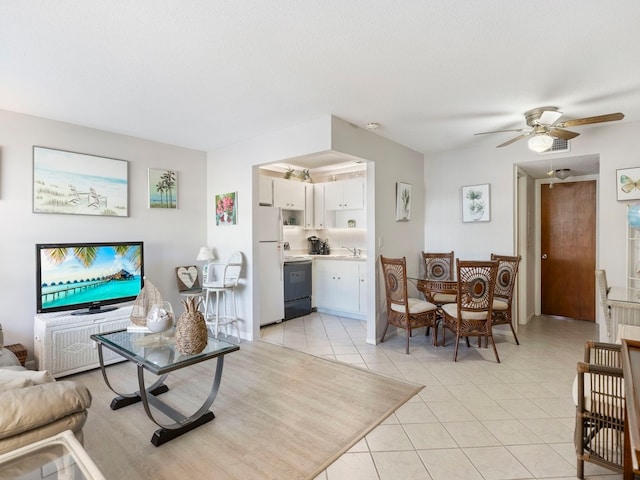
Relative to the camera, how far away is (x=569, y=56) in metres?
2.26

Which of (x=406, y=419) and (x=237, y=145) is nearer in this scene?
(x=406, y=419)

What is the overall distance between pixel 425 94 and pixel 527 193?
2.96 m

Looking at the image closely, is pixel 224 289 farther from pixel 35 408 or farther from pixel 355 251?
pixel 35 408

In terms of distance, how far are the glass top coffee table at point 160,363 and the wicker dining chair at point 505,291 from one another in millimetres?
2865

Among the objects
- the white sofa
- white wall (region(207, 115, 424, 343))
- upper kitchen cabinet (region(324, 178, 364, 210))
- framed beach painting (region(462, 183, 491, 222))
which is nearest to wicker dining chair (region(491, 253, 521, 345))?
framed beach painting (region(462, 183, 491, 222))

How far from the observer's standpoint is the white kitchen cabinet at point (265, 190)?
4984 millimetres

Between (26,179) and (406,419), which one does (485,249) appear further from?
(26,179)

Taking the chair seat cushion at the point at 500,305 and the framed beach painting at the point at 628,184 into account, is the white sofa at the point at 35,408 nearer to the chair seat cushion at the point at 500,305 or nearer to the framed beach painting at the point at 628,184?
the chair seat cushion at the point at 500,305

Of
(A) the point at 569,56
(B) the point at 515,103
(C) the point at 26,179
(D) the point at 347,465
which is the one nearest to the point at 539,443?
(D) the point at 347,465

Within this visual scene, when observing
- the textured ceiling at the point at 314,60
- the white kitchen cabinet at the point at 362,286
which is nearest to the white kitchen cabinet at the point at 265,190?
the textured ceiling at the point at 314,60

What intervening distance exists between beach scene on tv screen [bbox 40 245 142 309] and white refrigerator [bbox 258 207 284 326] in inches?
58.3

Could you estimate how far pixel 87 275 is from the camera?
134 inches

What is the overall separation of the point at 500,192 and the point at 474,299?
174 centimetres

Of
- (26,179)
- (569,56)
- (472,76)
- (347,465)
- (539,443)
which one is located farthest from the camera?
(26,179)
